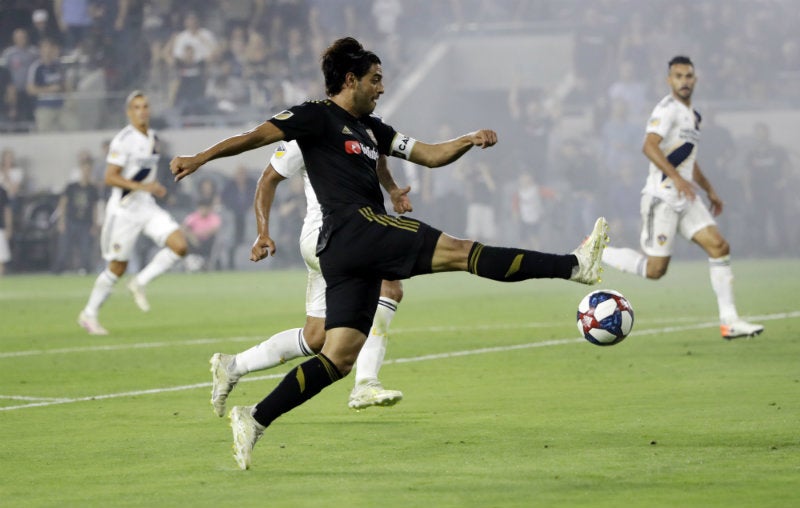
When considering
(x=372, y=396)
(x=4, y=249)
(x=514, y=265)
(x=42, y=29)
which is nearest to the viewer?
(x=514, y=265)

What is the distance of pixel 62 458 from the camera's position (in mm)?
7332

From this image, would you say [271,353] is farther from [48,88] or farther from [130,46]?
[130,46]

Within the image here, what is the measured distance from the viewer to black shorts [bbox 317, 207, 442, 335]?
7.02 meters

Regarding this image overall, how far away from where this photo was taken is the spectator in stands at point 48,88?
1142 inches

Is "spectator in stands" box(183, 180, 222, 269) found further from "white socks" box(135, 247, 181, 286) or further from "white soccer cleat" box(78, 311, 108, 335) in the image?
"white soccer cleat" box(78, 311, 108, 335)

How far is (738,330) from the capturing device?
40.9 feet

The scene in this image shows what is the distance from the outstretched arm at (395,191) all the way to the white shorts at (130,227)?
731 centimetres

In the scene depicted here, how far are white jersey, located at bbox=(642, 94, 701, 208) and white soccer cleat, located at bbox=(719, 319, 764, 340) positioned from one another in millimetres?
1150

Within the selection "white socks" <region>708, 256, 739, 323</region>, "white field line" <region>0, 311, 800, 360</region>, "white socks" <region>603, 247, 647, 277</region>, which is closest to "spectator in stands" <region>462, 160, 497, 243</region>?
"white field line" <region>0, 311, 800, 360</region>

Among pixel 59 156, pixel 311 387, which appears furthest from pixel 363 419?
pixel 59 156

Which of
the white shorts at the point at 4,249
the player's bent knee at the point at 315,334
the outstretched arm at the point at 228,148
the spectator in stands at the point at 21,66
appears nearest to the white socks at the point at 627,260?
the player's bent knee at the point at 315,334

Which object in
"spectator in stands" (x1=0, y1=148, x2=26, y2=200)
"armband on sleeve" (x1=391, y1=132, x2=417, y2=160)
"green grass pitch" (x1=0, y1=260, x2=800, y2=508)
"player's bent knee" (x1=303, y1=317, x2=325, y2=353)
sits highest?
"spectator in stands" (x1=0, y1=148, x2=26, y2=200)

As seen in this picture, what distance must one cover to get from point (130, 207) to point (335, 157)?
29.1 ft

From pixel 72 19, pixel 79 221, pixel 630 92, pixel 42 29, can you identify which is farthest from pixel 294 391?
pixel 72 19
